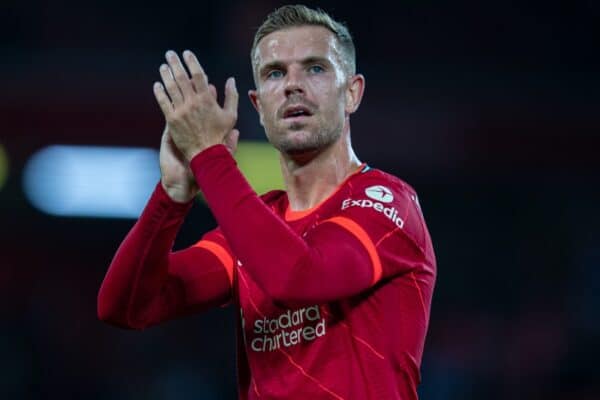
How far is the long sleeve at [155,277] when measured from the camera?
251 cm

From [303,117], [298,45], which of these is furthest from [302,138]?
[298,45]

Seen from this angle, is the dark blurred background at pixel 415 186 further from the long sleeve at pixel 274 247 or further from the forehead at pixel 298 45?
the long sleeve at pixel 274 247

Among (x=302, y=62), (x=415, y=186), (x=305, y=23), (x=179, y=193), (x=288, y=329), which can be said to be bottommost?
(x=415, y=186)

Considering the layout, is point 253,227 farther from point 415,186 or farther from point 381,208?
point 415,186

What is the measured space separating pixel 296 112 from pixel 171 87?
491mm

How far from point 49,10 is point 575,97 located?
5.49 metres

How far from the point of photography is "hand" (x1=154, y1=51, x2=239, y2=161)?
2270 millimetres

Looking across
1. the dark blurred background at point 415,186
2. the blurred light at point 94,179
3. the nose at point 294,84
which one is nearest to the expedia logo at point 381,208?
the nose at point 294,84

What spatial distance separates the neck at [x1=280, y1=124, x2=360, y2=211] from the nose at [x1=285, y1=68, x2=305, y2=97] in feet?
0.67

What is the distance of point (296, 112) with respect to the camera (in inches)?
104

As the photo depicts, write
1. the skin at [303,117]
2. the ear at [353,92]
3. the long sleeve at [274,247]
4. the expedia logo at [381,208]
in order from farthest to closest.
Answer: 1. the ear at [353,92]
2. the skin at [303,117]
3. the expedia logo at [381,208]
4. the long sleeve at [274,247]

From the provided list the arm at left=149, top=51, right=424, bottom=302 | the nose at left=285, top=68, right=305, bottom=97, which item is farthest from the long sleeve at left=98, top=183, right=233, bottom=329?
the nose at left=285, top=68, right=305, bottom=97

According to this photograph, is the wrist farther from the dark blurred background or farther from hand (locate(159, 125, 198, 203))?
the dark blurred background

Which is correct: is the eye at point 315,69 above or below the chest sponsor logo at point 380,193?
above
